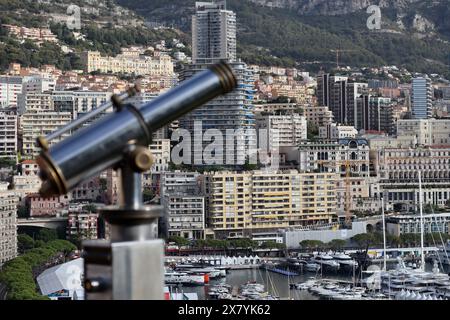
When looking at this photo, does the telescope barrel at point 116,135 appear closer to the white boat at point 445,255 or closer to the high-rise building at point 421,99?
the white boat at point 445,255

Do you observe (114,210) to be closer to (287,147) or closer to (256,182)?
(256,182)

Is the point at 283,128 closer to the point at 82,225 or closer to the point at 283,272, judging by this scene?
the point at 82,225

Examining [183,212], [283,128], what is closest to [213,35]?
[283,128]

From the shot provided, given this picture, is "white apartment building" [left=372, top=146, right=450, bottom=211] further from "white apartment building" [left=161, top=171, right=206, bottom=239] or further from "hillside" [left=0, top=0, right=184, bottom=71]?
"hillside" [left=0, top=0, right=184, bottom=71]

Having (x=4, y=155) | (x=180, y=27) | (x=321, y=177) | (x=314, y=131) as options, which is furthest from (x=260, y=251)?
(x=180, y=27)

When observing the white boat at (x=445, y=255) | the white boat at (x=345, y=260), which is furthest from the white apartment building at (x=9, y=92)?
the white boat at (x=445, y=255)

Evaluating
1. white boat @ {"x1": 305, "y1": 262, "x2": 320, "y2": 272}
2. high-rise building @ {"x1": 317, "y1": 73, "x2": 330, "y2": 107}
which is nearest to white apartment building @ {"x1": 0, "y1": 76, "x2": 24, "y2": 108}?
high-rise building @ {"x1": 317, "y1": 73, "x2": 330, "y2": 107}
